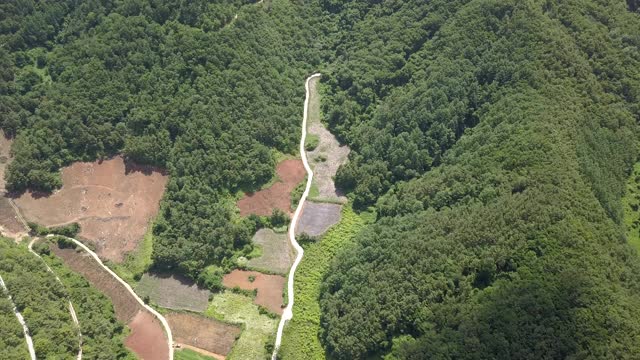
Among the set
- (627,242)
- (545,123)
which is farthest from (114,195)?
(627,242)

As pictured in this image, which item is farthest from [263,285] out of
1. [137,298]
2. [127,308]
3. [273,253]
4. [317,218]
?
[127,308]

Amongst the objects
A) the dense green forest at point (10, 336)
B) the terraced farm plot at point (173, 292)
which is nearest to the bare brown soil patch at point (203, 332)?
the terraced farm plot at point (173, 292)

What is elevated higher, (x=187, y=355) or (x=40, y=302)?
(x=187, y=355)

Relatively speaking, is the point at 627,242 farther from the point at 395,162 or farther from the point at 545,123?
the point at 395,162

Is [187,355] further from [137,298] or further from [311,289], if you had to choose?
[311,289]

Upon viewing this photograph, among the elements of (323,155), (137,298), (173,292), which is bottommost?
(137,298)

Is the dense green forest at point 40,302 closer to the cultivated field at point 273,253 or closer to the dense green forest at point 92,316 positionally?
the dense green forest at point 92,316

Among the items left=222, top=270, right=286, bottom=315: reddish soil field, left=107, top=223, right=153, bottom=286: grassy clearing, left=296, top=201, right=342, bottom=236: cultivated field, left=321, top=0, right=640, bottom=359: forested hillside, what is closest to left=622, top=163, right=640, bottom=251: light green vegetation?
left=321, top=0, right=640, bottom=359: forested hillside
